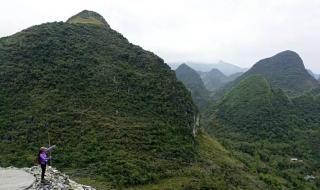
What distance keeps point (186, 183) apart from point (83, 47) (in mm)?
39434

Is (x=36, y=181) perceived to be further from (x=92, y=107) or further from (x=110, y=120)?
(x=92, y=107)

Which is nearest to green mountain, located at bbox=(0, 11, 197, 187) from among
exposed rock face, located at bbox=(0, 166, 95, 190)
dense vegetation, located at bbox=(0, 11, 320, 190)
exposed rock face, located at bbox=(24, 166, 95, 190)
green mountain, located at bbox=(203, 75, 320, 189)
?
dense vegetation, located at bbox=(0, 11, 320, 190)

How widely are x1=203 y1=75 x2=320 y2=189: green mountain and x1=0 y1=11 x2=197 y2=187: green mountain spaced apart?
72.7 feet

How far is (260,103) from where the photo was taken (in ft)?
475

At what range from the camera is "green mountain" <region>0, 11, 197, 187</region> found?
60.7m

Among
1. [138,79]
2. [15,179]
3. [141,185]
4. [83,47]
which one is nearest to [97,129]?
[141,185]

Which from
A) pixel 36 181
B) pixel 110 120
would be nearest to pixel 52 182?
pixel 36 181

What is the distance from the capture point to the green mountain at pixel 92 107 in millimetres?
60656

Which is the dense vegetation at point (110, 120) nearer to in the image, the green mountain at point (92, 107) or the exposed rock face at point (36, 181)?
the green mountain at point (92, 107)

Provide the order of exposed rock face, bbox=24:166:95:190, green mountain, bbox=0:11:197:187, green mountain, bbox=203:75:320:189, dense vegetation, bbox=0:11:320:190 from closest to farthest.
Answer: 1. exposed rock face, bbox=24:166:95:190
2. dense vegetation, bbox=0:11:320:190
3. green mountain, bbox=0:11:197:187
4. green mountain, bbox=203:75:320:189

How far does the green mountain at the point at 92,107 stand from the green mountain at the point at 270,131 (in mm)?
22149

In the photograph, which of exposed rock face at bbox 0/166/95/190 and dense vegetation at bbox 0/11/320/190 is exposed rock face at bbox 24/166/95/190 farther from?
dense vegetation at bbox 0/11/320/190

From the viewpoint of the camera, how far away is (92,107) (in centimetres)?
7131

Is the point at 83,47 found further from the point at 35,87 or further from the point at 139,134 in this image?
the point at 139,134
